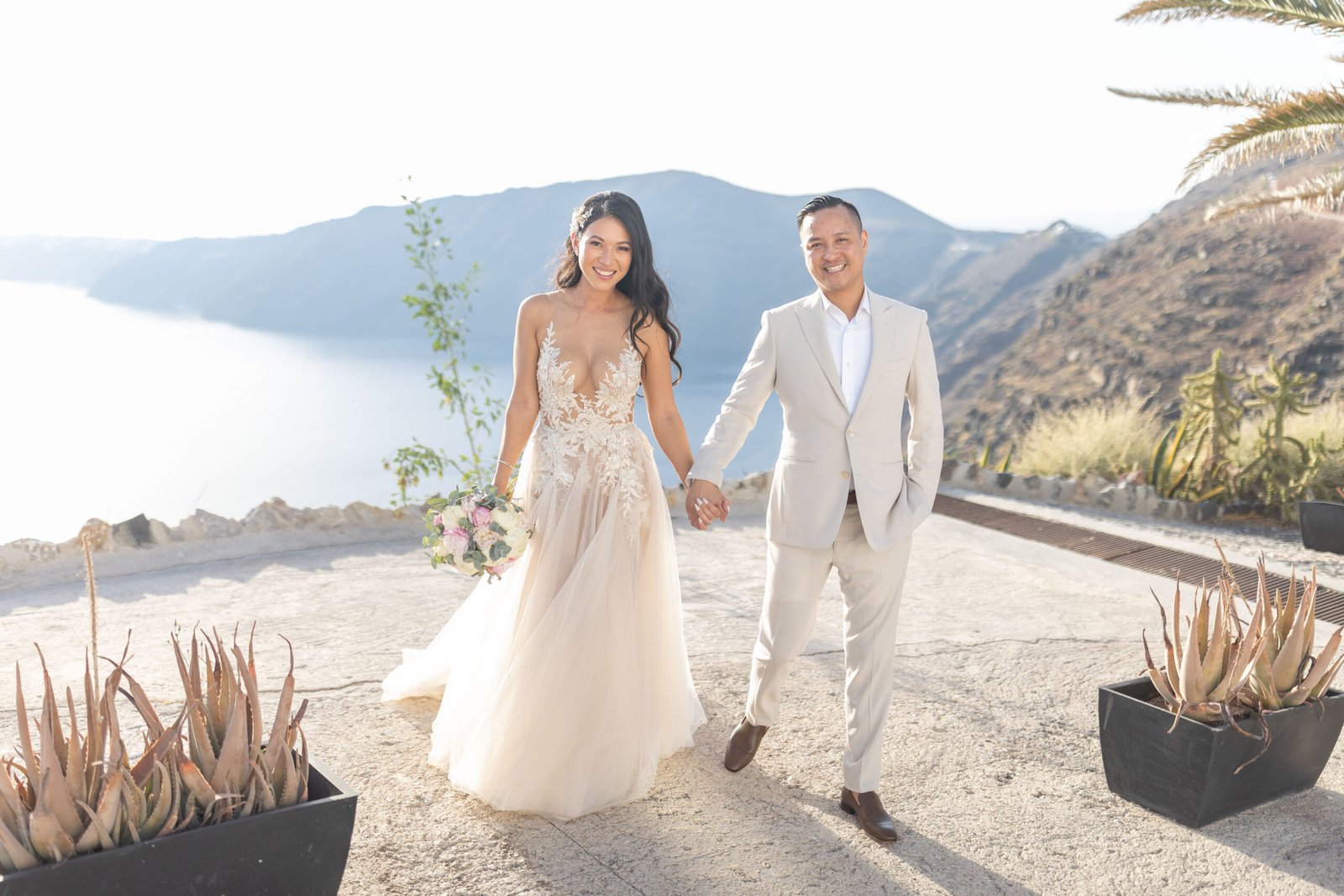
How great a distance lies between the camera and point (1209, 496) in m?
9.32

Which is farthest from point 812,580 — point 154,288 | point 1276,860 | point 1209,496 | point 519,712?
point 154,288

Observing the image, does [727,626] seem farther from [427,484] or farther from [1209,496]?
[1209,496]

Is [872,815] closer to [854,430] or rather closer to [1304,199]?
[854,430]

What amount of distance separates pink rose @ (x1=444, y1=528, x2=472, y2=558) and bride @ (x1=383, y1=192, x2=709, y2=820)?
1.00 ft

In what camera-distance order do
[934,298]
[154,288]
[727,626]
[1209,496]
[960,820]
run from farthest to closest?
[934,298] → [154,288] → [1209,496] → [727,626] → [960,820]

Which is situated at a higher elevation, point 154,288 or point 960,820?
point 154,288

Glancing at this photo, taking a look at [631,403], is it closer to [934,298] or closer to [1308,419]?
[1308,419]

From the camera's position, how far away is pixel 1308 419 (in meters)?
10.2

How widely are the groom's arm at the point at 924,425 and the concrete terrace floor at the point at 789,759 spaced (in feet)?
3.53

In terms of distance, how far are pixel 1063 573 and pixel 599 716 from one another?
14.6 ft

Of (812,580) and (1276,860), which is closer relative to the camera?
(1276,860)

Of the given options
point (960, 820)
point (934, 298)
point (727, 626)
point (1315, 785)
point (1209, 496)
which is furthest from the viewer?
point (934, 298)

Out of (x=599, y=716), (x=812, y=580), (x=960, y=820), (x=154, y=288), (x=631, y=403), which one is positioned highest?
(x=154, y=288)

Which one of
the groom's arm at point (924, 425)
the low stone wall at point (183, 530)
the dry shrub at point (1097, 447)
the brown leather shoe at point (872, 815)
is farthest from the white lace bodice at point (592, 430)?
the dry shrub at point (1097, 447)
